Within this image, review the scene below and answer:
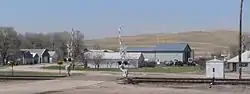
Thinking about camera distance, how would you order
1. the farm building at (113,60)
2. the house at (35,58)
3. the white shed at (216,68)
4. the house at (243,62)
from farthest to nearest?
the house at (35,58) → the farm building at (113,60) → the house at (243,62) → the white shed at (216,68)

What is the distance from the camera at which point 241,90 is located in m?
37.9

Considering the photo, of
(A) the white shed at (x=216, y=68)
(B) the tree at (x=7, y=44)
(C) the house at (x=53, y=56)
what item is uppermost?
(B) the tree at (x=7, y=44)

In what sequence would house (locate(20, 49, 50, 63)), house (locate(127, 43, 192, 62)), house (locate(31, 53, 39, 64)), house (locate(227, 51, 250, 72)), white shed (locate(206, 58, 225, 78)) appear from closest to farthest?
1. white shed (locate(206, 58, 225, 78))
2. house (locate(227, 51, 250, 72))
3. house (locate(127, 43, 192, 62))
4. house (locate(31, 53, 39, 64))
5. house (locate(20, 49, 50, 63))

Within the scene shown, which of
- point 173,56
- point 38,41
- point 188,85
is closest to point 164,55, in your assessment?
point 173,56

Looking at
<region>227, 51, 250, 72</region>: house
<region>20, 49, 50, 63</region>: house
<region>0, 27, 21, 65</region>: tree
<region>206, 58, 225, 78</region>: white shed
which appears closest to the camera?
<region>206, 58, 225, 78</region>: white shed

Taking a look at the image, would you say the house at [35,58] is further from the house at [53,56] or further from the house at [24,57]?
the house at [53,56]

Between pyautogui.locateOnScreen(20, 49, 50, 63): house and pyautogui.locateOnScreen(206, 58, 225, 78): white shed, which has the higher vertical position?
pyautogui.locateOnScreen(20, 49, 50, 63): house

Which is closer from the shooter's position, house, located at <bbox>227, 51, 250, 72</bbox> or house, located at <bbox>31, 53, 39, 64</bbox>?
house, located at <bbox>227, 51, 250, 72</bbox>

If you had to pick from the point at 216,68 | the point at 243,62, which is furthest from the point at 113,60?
the point at 216,68

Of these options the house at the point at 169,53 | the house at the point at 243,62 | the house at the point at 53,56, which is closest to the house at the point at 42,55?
the house at the point at 53,56

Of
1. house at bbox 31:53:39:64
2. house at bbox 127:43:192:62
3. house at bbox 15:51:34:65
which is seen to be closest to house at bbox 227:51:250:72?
house at bbox 127:43:192:62

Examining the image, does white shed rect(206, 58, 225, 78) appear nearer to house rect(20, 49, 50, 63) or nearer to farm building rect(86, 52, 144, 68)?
farm building rect(86, 52, 144, 68)

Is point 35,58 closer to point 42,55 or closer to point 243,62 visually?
point 42,55

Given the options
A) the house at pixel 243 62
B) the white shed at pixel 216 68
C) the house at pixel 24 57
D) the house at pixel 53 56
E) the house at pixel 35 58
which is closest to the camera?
the white shed at pixel 216 68
